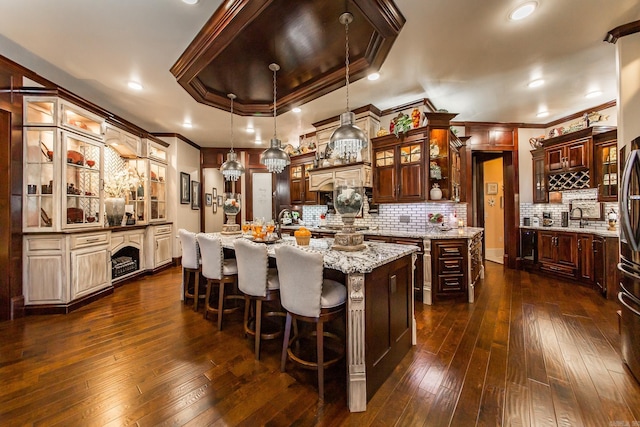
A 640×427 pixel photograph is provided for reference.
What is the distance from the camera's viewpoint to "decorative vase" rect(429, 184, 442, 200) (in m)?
3.82

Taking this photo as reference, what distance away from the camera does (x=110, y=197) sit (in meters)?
4.33

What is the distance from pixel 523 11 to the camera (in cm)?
224

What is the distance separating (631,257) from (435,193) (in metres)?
2.10

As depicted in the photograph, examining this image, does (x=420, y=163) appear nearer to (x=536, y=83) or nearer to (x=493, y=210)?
(x=536, y=83)

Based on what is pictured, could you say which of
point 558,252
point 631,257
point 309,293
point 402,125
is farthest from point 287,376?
point 558,252

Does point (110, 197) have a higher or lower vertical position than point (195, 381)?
higher

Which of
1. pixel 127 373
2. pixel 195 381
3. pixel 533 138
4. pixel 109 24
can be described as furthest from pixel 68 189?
pixel 533 138

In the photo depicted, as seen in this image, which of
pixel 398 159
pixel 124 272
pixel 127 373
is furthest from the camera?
pixel 124 272

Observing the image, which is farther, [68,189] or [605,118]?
[605,118]

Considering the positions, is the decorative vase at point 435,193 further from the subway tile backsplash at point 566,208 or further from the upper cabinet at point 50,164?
the upper cabinet at point 50,164

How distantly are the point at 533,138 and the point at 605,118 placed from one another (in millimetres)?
1018

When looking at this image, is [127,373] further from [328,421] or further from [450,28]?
[450,28]

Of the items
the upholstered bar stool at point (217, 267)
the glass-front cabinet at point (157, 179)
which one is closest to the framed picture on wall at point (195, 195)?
the glass-front cabinet at point (157, 179)

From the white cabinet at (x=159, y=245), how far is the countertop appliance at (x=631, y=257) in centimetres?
638
